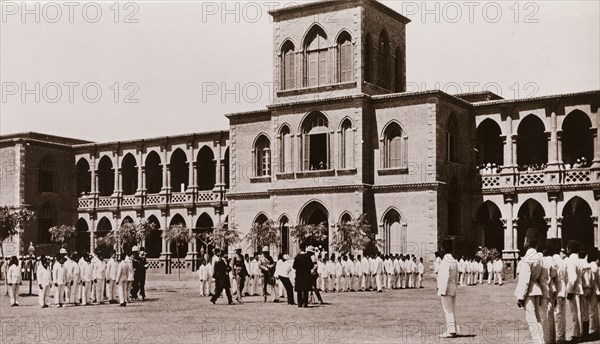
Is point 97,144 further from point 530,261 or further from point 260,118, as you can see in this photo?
point 530,261

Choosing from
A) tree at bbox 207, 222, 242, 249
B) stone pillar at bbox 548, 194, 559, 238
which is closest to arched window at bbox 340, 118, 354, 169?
tree at bbox 207, 222, 242, 249

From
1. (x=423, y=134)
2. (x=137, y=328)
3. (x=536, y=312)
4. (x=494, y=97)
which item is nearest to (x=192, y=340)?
(x=137, y=328)

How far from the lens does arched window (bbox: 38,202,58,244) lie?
2269 inches

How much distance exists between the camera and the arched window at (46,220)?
57.6 metres

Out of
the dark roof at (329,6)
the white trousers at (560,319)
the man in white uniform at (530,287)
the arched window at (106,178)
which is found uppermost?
the dark roof at (329,6)

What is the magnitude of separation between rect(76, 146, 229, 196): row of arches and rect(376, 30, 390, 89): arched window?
12237 mm

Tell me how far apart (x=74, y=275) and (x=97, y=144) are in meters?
33.5

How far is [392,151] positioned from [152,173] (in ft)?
73.8

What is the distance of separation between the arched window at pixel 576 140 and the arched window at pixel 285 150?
45.0 feet

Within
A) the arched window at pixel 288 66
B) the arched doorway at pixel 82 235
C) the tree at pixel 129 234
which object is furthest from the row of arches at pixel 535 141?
the arched doorway at pixel 82 235

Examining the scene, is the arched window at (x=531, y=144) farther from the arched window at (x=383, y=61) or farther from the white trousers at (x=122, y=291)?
the white trousers at (x=122, y=291)

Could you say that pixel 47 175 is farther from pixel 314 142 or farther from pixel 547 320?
pixel 547 320

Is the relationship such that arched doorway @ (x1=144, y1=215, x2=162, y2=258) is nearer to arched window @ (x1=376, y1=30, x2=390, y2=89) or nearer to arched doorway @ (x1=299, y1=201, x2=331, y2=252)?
arched doorway @ (x1=299, y1=201, x2=331, y2=252)

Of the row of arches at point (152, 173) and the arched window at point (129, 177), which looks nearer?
the row of arches at point (152, 173)
